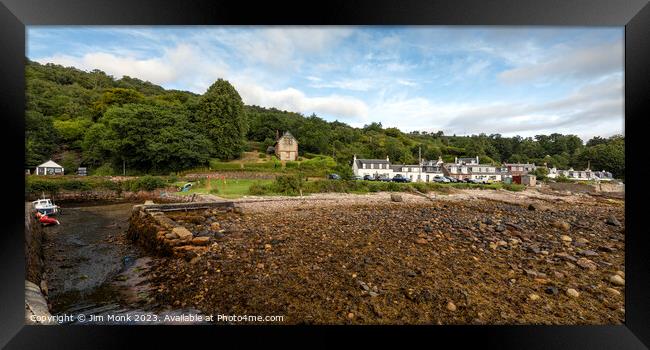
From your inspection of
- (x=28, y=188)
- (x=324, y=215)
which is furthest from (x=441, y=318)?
(x=28, y=188)

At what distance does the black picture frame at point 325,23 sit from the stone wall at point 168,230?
85 cm

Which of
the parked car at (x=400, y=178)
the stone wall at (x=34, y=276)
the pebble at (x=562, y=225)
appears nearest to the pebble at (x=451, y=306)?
the pebble at (x=562, y=225)

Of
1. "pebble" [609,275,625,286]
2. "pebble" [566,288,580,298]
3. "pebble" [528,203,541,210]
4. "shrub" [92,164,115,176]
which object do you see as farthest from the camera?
"pebble" [528,203,541,210]

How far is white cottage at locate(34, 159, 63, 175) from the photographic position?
2.00m

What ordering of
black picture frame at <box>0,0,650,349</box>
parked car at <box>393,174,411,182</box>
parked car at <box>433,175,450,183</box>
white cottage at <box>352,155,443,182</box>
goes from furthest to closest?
parked car at <box>393,174,411,182</box>, parked car at <box>433,175,450,183</box>, white cottage at <box>352,155,443,182</box>, black picture frame at <box>0,0,650,349</box>

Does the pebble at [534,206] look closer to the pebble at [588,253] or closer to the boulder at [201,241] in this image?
the pebble at [588,253]

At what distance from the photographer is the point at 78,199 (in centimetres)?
250

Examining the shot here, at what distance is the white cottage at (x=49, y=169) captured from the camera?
78.5 inches

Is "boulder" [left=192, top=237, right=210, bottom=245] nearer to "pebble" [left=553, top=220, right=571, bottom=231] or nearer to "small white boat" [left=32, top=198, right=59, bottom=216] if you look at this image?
"small white boat" [left=32, top=198, right=59, bottom=216]

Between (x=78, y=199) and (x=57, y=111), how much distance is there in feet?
3.21

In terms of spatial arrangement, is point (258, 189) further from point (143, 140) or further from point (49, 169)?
point (49, 169)

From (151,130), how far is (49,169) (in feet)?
3.10

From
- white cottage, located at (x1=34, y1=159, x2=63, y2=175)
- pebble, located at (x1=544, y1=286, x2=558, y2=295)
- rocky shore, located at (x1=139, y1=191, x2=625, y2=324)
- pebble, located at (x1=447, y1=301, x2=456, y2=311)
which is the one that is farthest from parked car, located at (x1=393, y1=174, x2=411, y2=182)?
white cottage, located at (x1=34, y1=159, x2=63, y2=175)

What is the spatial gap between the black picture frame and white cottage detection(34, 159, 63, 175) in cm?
52
